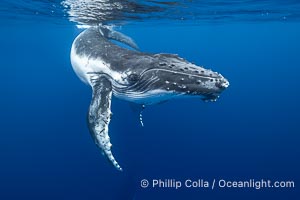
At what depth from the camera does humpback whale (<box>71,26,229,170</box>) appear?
5449 mm

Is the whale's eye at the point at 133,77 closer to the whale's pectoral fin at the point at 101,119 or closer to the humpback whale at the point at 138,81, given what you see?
the humpback whale at the point at 138,81

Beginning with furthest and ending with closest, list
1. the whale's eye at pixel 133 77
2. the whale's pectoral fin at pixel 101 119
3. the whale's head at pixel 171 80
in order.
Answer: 1. the whale's eye at pixel 133 77
2. the whale's pectoral fin at pixel 101 119
3. the whale's head at pixel 171 80

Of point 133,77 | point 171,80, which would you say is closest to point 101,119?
point 133,77

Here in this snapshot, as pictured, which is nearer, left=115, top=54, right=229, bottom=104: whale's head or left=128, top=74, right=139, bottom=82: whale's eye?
left=115, top=54, right=229, bottom=104: whale's head

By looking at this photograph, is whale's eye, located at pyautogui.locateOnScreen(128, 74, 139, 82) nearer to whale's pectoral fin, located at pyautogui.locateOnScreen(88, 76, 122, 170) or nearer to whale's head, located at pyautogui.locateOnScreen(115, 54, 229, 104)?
whale's head, located at pyautogui.locateOnScreen(115, 54, 229, 104)

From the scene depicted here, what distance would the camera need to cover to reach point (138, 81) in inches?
241

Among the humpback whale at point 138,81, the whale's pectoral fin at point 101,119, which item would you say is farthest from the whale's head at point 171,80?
the whale's pectoral fin at point 101,119

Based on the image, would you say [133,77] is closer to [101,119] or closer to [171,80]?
[171,80]

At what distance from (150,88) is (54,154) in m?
16.8

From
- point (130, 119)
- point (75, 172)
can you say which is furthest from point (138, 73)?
point (75, 172)

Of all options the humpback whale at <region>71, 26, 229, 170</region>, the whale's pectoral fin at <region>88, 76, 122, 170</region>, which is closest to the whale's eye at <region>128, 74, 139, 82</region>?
the humpback whale at <region>71, 26, 229, 170</region>

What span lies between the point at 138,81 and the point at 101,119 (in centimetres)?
111

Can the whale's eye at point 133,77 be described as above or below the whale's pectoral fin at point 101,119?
above

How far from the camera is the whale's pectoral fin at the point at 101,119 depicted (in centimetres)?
598
